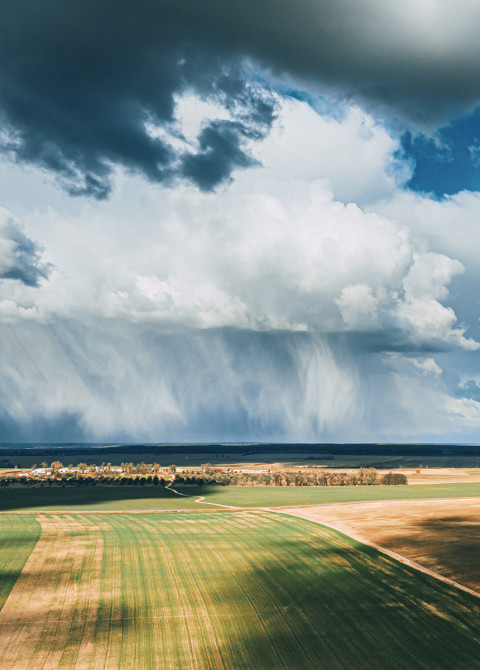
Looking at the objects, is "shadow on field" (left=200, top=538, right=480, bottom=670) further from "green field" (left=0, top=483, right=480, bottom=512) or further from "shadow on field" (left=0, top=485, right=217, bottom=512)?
"shadow on field" (left=0, top=485, right=217, bottom=512)

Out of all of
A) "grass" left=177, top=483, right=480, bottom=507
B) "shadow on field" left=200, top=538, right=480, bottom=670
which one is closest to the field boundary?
"shadow on field" left=200, top=538, right=480, bottom=670

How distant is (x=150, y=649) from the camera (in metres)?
33.9

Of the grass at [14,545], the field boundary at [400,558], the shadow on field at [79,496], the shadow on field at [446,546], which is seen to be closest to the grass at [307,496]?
the shadow on field at [79,496]

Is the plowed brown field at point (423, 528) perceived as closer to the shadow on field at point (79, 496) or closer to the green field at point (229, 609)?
the green field at point (229, 609)

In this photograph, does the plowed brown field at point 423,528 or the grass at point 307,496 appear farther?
the grass at point 307,496

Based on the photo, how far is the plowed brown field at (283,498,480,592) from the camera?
171 feet

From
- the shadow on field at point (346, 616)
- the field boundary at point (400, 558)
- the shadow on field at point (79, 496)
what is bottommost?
the shadow on field at point (346, 616)

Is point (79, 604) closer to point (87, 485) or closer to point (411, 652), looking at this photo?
point (411, 652)

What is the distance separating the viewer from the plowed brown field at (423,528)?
171 ft

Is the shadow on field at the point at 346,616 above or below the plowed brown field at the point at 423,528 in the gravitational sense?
below

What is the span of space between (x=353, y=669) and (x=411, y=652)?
4.81m

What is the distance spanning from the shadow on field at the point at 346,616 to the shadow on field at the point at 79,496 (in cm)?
5482

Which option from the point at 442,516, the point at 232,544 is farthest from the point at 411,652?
the point at 442,516

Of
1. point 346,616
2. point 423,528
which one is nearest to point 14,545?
point 346,616
